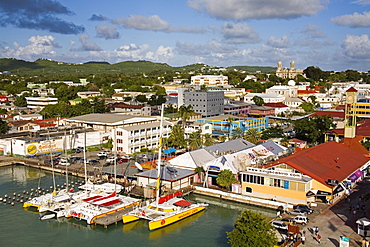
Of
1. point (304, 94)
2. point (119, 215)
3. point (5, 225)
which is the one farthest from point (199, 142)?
point (304, 94)

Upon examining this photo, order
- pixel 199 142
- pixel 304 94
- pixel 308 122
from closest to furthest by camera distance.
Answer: pixel 199 142 → pixel 308 122 → pixel 304 94

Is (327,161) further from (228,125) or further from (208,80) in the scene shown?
(208,80)

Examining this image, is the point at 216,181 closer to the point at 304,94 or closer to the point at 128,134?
the point at 128,134

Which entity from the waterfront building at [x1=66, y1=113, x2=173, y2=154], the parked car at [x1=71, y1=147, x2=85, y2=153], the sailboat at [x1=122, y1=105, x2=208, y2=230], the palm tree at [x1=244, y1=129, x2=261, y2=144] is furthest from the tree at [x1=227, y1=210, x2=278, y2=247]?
the parked car at [x1=71, y1=147, x2=85, y2=153]

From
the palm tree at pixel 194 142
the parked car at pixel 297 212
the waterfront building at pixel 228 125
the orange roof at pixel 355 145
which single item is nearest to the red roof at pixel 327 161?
the orange roof at pixel 355 145

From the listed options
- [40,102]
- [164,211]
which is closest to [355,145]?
[164,211]
